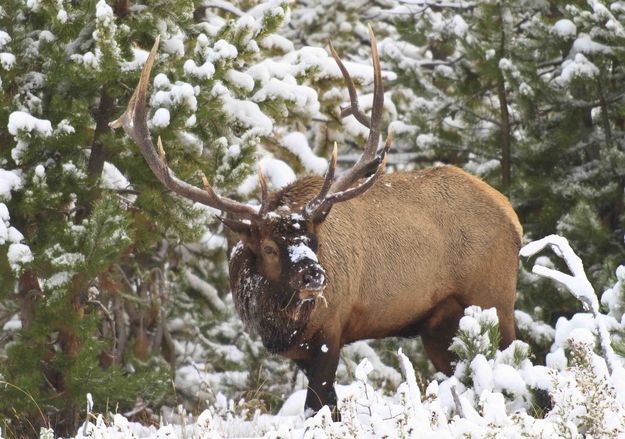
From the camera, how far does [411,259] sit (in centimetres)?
668

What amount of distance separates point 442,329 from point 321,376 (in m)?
Answer: 1.25

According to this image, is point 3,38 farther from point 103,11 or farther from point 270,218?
point 270,218

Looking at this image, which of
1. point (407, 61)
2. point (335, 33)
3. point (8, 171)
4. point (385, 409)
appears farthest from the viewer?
point (335, 33)

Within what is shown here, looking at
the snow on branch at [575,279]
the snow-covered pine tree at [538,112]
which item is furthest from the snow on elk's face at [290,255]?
the snow-covered pine tree at [538,112]

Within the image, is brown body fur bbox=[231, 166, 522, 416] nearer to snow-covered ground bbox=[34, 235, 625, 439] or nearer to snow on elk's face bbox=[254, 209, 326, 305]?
snow on elk's face bbox=[254, 209, 326, 305]

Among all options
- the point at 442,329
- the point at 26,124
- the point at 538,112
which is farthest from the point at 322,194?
the point at 538,112

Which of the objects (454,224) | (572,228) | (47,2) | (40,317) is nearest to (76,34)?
(47,2)

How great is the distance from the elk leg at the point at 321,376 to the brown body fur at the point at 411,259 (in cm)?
1

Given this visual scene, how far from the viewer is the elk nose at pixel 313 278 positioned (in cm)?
562

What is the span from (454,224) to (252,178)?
6.57ft

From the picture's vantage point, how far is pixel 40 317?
20.9ft

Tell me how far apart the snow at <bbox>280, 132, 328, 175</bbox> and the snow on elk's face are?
2504 mm

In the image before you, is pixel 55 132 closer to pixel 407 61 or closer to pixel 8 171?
pixel 8 171

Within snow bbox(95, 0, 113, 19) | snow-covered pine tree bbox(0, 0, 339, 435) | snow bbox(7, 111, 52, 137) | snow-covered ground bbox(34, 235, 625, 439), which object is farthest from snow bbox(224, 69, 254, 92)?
snow-covered ground bbox(34, 235, 625, 439)
